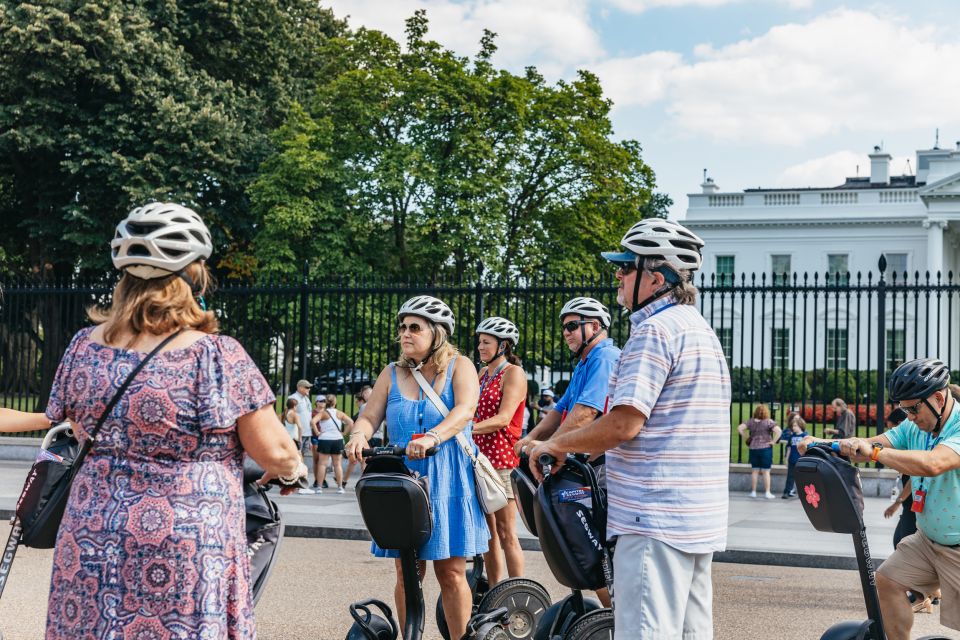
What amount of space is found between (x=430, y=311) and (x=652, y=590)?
2184 millimetres

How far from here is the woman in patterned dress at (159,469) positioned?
2641mm

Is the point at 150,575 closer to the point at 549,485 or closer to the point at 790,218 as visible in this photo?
the point at 549,485

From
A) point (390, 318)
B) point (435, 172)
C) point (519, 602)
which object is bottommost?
point (519, 602)

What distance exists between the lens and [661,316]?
3303 mm

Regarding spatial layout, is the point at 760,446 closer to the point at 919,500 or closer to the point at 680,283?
the point at 919,500

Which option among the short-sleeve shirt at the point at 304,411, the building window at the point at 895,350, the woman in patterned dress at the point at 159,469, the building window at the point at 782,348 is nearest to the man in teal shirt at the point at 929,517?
the woman in patterned dress at the point at 159,469

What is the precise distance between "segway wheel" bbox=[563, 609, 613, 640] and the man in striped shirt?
888mm

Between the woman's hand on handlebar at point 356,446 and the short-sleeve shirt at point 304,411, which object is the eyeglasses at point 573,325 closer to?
the woman's hand on handlebar at point 356,446

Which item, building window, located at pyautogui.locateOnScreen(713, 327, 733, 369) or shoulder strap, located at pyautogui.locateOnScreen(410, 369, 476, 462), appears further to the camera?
building window, located at pyautogui.locateOnScreen(713, 327, 733, 369)

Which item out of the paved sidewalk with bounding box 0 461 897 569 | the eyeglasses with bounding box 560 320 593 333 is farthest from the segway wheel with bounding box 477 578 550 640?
the paved sidewalk with bounding box 0 461 897 569

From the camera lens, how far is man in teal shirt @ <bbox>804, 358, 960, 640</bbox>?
436 centimetres

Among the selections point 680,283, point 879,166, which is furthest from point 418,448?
point 879,166

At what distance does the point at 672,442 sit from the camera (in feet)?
10.5

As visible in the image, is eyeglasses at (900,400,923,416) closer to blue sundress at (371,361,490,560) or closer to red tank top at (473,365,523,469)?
blue sundress at (371,361,490,560)
